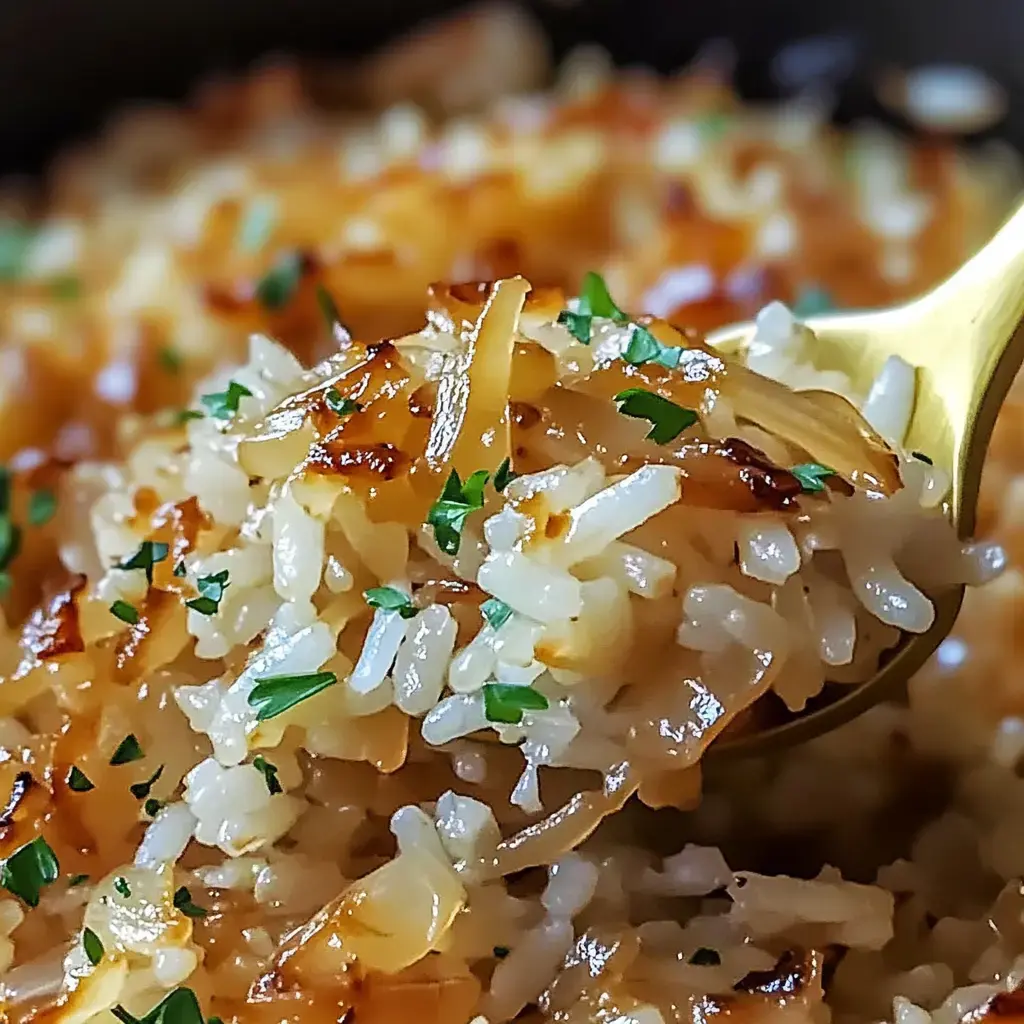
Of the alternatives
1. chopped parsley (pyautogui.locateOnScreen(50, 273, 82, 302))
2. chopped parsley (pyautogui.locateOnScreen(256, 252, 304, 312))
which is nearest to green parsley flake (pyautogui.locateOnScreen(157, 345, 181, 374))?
chopped parsley (pyautogui.locateOnScreen(256, 252, 304, 312))

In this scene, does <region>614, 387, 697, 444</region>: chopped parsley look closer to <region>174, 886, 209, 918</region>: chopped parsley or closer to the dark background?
<region>174, 886, 209, 918</region>: chopped parsley

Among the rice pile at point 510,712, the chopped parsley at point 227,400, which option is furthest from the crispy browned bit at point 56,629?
the chopped parsley at point 227,400

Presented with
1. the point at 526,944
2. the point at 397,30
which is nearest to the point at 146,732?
the point at 526,944

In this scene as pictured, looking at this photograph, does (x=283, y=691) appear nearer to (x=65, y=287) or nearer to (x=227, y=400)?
(x=227, y=400)

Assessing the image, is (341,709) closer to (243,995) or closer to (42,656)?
(243,995)

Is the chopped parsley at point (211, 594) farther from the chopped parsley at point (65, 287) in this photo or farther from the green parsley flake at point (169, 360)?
the chopped parsley at point (65, 287)

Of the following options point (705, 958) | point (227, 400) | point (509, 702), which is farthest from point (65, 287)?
point (705, 958)
